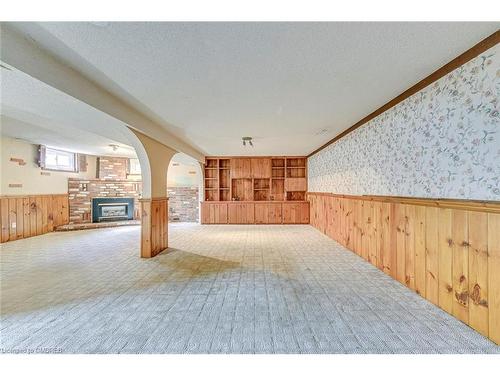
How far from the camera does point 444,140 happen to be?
209 centimetres

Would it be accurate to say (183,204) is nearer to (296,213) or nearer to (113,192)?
(113,192)

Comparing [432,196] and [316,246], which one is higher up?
[432,196]

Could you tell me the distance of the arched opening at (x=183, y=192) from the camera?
8.08m

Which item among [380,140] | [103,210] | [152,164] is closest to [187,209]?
[103,210]

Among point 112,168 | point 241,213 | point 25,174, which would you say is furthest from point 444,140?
point 112,168

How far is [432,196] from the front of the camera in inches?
88.6

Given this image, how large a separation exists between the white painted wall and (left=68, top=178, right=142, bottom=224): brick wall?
32 cm

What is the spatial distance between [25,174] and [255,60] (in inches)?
255

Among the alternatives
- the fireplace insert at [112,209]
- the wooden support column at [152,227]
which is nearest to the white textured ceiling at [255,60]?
the wooden support column at [152,227]

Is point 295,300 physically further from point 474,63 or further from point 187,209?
point 187,209

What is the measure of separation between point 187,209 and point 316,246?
16.9ft

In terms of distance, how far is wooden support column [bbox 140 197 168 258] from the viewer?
380 centimetres

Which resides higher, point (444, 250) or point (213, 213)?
point (444, 250)

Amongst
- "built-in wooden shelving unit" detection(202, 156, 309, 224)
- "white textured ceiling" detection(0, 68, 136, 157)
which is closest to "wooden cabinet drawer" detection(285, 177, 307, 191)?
"built-in wooden shelving unit" detection(202, 156, 309, 224)
